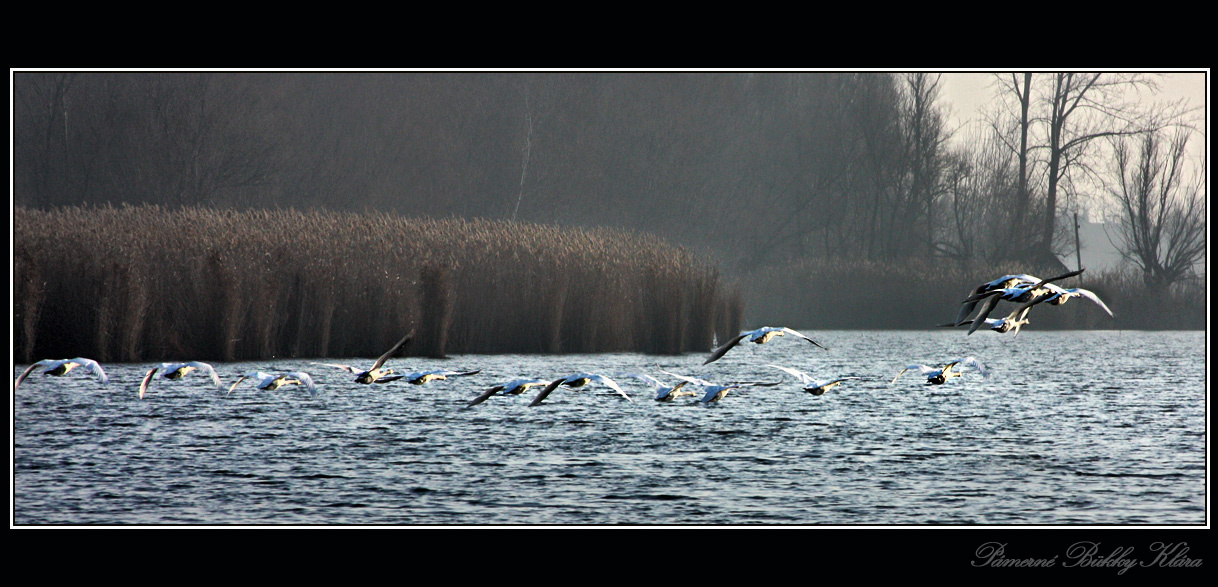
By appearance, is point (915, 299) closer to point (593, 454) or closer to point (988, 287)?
point (593, 454)

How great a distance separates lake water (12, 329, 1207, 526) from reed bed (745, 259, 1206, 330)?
38.7 ft

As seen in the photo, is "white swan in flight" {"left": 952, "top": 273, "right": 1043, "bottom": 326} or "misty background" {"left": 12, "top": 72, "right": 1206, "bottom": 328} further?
"misty background" {"left": 12, "top": 72, "right": 1206, "bottom": 328}

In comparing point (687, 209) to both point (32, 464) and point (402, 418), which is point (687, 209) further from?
point (32, 464)

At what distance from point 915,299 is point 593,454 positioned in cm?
2012

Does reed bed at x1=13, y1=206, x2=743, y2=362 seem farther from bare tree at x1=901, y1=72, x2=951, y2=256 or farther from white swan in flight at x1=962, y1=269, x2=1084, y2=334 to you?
bare tree at x1=901, y1=72, x2=951, y2=256

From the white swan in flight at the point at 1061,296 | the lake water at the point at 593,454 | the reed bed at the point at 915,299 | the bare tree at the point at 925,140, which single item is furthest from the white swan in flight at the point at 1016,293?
the bare tree at the point at 925,140

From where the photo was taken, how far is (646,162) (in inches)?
1641

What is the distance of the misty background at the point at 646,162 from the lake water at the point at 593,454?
16.1 m

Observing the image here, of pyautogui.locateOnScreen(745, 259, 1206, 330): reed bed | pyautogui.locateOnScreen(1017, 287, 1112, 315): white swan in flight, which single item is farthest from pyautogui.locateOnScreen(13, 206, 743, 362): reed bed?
pyautogui.locateOnScreen(1017, 287, 1112, 315): white swan in flight

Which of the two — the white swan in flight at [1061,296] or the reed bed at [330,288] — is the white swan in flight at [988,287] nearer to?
the white swan in flight at [1061,296]

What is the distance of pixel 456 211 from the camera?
40.1 meters

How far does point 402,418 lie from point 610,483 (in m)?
3.96

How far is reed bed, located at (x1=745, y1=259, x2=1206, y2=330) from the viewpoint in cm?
2786

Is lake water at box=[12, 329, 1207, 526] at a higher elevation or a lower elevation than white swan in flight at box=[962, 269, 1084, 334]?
lower
